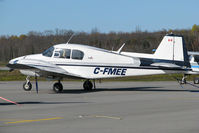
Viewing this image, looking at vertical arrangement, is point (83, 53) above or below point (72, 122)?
above

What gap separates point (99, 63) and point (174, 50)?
364cm

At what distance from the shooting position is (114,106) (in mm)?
12461

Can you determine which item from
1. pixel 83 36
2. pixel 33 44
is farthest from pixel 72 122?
pixel 83 36

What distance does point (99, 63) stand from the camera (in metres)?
18.2

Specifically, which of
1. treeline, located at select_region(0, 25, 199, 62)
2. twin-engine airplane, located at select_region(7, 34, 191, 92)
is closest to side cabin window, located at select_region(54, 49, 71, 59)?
twin-engine airplane, located at select_region(7, 34, 191, 92)

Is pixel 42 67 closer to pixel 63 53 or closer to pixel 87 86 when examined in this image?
pixel 63 53

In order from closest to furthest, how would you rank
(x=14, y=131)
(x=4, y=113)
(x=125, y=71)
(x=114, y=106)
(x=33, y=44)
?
(x=14, y=131)
(x=4, y=113)
(x=114, y=106)
(x=125, y=71)
(x=33, y=44)

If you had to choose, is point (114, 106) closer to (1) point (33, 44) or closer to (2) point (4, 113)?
(2) point (4, 113)

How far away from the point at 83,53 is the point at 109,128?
1050cm

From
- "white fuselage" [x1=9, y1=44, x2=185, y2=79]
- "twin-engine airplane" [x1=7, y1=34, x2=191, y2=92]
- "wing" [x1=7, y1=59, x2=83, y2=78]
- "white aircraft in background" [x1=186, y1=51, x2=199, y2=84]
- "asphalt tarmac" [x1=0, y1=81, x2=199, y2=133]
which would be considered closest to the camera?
"asphalt tarmac" [x1=0, y1=81, x2=199, y2=133]

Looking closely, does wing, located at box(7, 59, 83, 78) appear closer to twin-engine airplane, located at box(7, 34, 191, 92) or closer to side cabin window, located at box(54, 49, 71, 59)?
twin-engine airplane, located at box(7, 34, 191, 92)

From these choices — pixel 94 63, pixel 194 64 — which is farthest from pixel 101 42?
pixel 94 63

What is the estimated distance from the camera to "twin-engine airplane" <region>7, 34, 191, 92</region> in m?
17.6

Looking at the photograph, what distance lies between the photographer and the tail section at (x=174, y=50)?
1764cm
